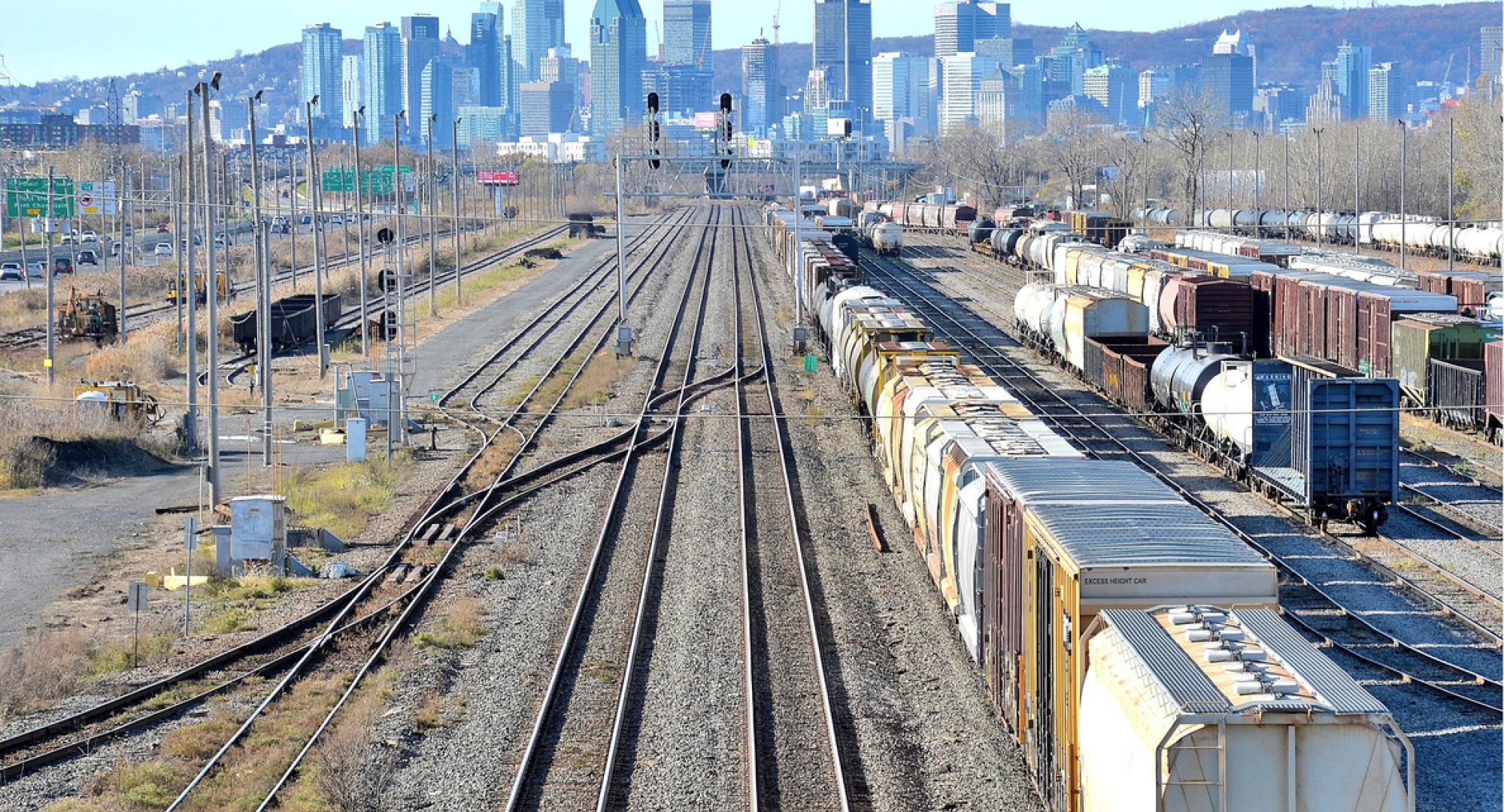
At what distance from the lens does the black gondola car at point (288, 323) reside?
57719mm

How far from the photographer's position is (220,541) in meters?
26.6

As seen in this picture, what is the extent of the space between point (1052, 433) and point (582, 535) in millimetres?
8807

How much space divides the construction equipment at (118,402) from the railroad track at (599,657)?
496 inches

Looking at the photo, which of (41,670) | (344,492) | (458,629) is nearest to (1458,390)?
(344,492)

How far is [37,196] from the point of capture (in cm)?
7044

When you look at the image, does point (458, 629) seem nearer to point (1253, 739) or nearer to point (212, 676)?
point (212, 676)

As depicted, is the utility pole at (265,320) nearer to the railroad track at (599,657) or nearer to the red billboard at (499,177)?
the railroad track at (599,657)

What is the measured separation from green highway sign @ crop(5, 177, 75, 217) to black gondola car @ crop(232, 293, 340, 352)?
11.6m

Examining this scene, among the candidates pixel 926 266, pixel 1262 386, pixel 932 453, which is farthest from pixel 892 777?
pixel 926 266

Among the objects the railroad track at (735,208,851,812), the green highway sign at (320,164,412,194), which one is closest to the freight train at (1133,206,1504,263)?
the green highway sign at (320,164,412,194)

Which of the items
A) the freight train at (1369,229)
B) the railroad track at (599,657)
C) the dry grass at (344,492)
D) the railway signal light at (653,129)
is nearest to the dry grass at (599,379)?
the railway signal light at (653,129)

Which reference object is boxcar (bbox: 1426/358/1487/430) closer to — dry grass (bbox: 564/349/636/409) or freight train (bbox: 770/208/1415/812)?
freight train (bbox: 770/208/1415/812)

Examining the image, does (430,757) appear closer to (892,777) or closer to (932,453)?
(892,777)

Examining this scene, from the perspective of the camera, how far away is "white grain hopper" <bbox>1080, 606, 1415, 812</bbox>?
33.2 ft
